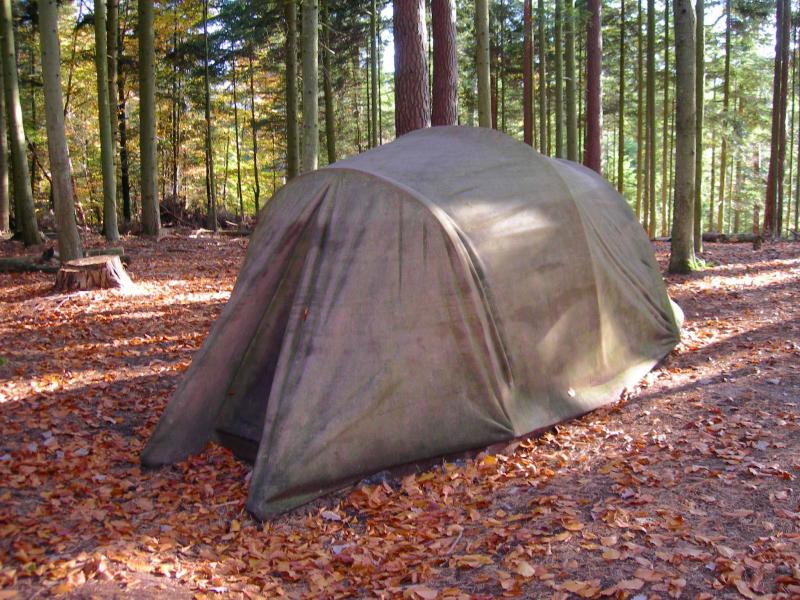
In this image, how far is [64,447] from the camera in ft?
16.7

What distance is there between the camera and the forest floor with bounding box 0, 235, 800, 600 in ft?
11.0

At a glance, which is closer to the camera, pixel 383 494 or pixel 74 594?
pixel 74 594

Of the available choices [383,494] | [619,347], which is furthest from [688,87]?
[383,494]

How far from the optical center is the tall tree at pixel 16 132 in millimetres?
13680

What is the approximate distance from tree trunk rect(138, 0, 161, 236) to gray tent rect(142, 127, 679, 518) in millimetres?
11233

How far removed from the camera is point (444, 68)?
31.1ft

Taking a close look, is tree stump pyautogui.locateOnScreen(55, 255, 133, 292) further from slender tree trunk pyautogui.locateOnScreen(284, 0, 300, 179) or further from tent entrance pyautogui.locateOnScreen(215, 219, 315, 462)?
slender tree trunk pyautogui.locateOnScreen(284, 0, 300, 179)

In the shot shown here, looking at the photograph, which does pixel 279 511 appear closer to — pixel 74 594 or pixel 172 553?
pixel 172 553

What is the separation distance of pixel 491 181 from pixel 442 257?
115 cm

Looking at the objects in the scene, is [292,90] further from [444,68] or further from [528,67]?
[444,68]

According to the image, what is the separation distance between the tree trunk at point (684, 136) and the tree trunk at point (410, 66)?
4.47 m

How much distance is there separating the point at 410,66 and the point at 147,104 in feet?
29.6

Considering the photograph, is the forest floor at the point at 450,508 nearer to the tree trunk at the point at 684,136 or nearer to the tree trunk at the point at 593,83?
the tree trunk at the point at 684,136

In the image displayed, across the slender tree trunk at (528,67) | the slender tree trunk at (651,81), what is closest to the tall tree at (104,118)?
the slender tree trunk at (528,67)
